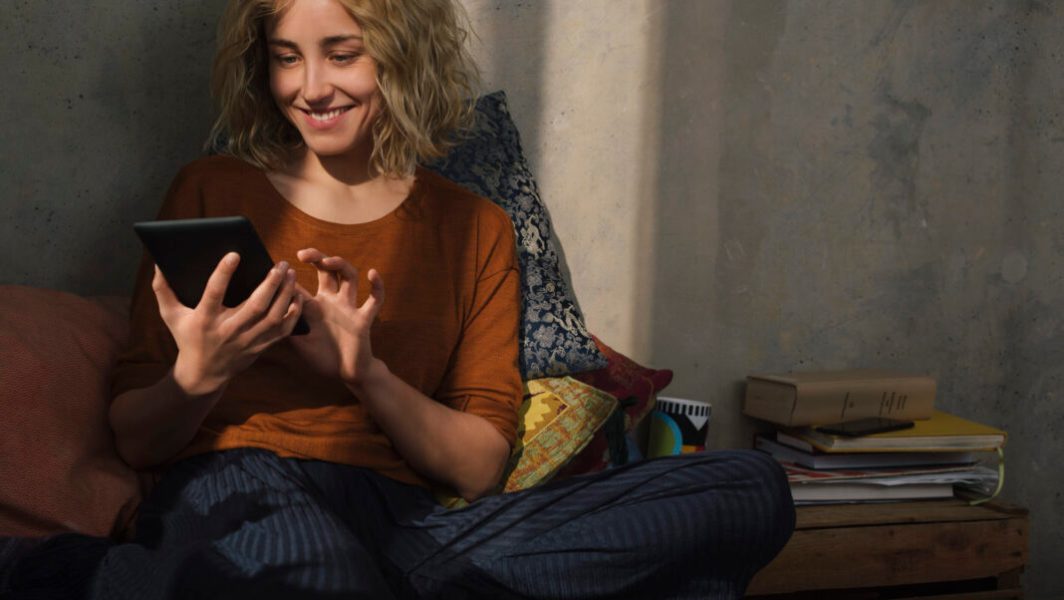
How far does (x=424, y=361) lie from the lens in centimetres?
149

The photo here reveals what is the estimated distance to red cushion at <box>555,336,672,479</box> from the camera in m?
1.66

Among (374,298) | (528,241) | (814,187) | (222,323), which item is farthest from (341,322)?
(814,187)

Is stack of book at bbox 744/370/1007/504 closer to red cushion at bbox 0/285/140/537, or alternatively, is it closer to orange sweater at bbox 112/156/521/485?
orange sweater at bbox 112/156/521/485

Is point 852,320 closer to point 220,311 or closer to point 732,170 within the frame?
point 732,170

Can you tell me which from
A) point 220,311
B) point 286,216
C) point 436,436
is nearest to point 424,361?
point 436,436

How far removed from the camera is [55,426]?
4.15ft

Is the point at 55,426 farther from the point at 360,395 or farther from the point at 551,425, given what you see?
the point at 551,425

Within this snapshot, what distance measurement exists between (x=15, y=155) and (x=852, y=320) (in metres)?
1.63

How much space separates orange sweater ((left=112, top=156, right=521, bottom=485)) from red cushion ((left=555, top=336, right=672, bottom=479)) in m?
0.19

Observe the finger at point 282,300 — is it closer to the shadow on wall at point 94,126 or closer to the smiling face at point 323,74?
the smiling face at point 323,74

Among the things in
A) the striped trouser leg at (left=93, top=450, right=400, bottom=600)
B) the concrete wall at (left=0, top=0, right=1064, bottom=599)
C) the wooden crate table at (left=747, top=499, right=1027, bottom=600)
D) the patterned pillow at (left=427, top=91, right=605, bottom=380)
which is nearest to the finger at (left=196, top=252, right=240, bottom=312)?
the striped trouser leg at (left=93, top=450, right=400, bottom=600)

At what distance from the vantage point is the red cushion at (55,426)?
3.98 ft

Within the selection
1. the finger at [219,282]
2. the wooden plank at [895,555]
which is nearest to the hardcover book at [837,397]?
the wooden plank at [895,555]

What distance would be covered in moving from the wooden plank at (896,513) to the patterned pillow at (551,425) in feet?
1.68
